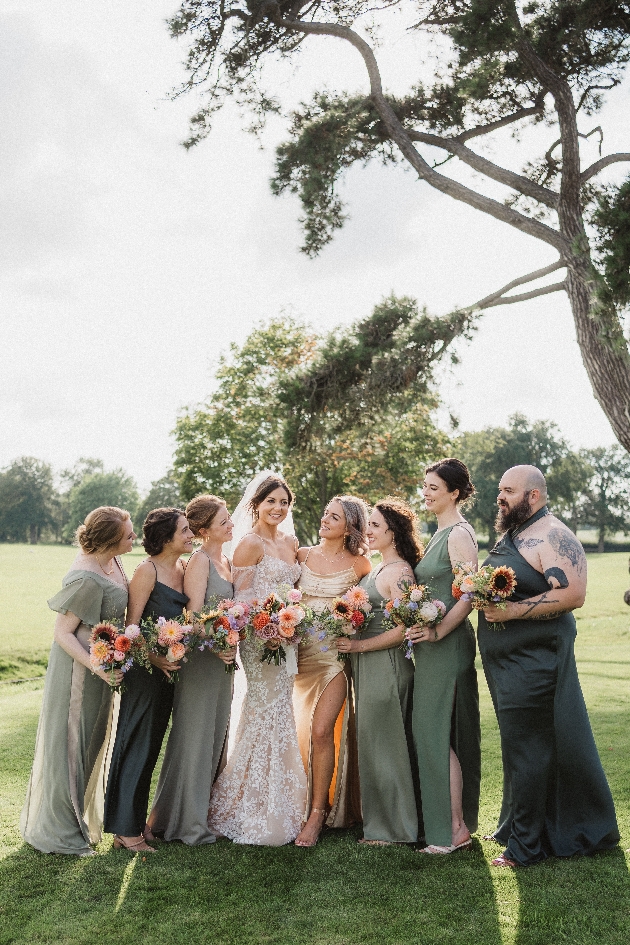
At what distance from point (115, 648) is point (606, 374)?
24.7 ft

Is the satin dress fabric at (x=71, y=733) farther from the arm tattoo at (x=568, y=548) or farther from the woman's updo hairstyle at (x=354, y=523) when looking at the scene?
the arm tattoo at (x=568, y=548)

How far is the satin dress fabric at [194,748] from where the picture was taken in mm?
5918

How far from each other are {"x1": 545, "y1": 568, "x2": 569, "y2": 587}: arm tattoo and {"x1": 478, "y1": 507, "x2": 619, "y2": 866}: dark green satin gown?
13 centimetres

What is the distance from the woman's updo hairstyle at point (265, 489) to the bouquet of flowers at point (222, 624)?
38.6 inches

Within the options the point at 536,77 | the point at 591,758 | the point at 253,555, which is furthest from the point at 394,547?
the point at 536,77

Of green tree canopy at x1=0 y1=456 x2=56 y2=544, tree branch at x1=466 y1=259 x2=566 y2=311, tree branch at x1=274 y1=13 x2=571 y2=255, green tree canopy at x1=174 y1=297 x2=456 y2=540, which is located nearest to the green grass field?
tree branch at x1=466 y1=259 x2=566 y2=311

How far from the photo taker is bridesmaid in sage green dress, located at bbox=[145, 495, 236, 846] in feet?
19.4

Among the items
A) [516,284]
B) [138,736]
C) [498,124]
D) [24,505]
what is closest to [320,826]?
[138,736]

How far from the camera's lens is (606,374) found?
10.4 m

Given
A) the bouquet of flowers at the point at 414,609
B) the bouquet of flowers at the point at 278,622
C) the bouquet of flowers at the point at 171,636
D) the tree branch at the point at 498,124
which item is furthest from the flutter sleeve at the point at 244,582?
the tree branch at the point at 498,124

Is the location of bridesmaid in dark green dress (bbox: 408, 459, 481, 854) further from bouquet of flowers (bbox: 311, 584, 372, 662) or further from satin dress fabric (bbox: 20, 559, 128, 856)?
satin dress fabric (bbox: 20, 559, 128, 856)

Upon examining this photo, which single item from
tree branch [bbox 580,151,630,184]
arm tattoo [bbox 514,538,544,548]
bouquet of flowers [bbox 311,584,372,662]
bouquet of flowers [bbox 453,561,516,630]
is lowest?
bouquet of flowers [bbox 311,584,372,662]

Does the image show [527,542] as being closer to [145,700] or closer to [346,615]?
[346,615]

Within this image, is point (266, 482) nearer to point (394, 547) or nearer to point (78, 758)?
point (394, 547)
